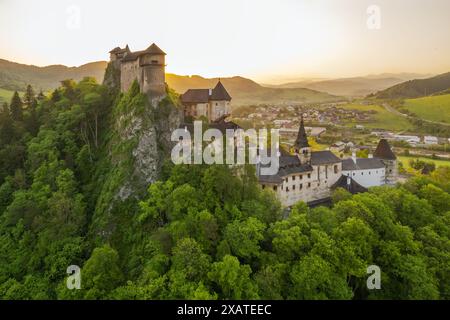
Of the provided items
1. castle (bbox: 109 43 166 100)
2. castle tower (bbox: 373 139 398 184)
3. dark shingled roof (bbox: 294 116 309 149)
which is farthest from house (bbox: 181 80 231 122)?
castle tower (bbox: 373 139 398 184)

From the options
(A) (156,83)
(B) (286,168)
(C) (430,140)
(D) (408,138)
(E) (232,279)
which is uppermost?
(A) (156,83)

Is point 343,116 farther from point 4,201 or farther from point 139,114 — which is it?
point 4,201

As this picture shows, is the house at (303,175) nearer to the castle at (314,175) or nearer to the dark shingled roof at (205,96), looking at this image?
the castle at (314,175)

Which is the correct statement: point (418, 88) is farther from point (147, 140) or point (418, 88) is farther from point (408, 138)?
point (147, 140)

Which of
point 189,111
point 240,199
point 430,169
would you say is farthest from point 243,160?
point 430,169

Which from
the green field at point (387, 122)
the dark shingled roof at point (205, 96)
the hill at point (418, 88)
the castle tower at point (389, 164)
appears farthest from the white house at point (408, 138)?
the dark shingled roof at point (205, 96)

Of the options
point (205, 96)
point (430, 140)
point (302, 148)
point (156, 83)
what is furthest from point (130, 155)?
point (430, 140)

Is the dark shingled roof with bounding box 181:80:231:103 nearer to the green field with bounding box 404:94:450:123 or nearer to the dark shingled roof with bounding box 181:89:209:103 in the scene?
the dark shingled roof with bounding box 181:89:209:103
